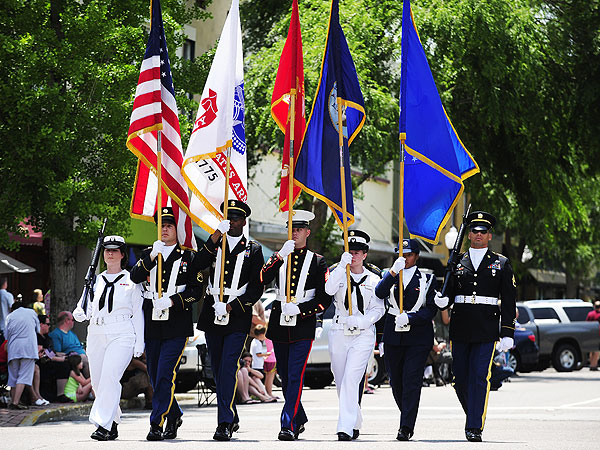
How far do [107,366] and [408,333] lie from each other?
2847mm

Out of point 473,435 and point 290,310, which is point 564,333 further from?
point 290,310

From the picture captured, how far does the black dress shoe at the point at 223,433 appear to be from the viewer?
37.0ft

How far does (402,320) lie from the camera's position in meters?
11.8

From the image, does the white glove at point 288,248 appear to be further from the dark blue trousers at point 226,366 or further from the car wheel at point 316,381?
the car wheel at point 316,381

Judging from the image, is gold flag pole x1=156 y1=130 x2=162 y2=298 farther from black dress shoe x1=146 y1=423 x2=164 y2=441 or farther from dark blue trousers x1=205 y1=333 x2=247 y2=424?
black dress shoe x1=146 y1=423 x2=164 y2=441

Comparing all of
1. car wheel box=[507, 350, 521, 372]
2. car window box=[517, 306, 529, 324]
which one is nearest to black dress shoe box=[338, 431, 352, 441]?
car wheel box=[507, 350, 521, 372]

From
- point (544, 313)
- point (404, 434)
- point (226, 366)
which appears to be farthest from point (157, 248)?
point (544, 313)

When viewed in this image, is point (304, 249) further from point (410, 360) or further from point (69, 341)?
point (69, 341)

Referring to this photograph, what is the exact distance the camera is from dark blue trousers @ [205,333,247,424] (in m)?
11.4

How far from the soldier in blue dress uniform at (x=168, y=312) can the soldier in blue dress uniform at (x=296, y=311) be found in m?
0.73

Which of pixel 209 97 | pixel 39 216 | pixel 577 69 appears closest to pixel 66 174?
pixel 39 216

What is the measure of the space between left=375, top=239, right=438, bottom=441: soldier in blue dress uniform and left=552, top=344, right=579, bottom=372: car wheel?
74.9 feet

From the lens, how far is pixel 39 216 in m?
19.0

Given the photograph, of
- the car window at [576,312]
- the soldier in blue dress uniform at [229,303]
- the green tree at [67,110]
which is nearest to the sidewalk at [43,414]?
the green tree at [67,110]
